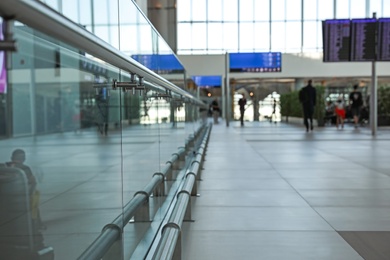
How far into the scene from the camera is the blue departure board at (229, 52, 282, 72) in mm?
25078

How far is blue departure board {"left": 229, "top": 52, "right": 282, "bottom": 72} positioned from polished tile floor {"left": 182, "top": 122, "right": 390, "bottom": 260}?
17.0 m

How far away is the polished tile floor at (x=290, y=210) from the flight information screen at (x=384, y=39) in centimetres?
741

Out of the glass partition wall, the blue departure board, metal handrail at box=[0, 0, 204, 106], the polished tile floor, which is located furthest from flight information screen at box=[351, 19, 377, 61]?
metal handrail at box=[0, 0, 204, 106]

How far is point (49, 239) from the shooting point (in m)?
2.18

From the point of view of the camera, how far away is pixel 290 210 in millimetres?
4602

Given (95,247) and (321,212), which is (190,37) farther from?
(95,247)

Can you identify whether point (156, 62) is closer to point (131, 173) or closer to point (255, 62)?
point (131, 173)

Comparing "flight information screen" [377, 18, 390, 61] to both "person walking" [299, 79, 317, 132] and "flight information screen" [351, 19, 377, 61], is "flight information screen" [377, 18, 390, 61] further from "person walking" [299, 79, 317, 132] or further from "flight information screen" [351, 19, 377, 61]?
"person walking" [299, 79, 317, 132]

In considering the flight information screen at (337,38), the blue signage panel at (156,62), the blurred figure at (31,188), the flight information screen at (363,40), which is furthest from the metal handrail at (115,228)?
the flight information screen at (363,40)

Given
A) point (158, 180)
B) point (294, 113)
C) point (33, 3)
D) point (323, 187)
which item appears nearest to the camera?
point (33, 3)

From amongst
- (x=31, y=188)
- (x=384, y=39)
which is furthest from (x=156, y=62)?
(x=384, y=39)

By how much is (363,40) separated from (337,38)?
0.79 metres

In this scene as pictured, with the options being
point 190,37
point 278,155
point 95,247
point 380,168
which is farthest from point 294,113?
point 95,247

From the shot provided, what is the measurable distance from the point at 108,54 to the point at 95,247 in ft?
2.79
